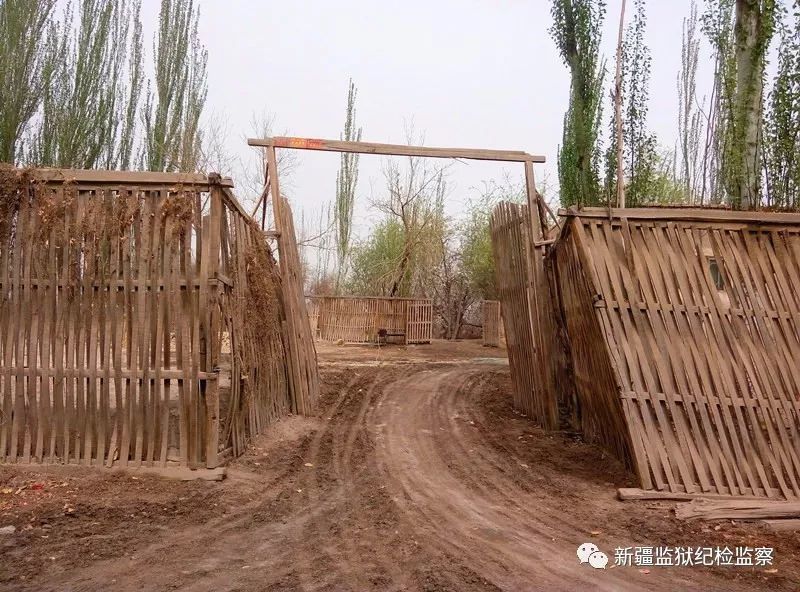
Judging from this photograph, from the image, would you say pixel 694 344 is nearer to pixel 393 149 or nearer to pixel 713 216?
pixel 713 216

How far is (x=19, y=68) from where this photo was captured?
1541 centimetres

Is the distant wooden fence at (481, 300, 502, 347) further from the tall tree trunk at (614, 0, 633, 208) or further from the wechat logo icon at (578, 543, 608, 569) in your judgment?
the wechat logo icon at (578, 543, 608, 569)

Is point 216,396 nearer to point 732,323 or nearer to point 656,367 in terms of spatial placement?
point 656,367

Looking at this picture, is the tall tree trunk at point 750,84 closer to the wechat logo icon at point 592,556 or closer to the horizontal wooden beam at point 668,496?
the horizontal wooden beam at point 668,496

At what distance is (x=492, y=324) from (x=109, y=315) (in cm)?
2086

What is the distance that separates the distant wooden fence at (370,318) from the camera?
23.9 meters

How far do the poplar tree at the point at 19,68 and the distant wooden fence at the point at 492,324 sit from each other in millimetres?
16830

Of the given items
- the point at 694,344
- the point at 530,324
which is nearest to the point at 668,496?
the point at 694,344

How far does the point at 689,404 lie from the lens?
5.95 metres

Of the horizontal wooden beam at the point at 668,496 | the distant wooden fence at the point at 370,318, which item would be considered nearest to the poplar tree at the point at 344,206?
the distant wooden fence at the point at 370,318

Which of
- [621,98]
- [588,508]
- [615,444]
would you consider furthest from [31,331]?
[621,98]

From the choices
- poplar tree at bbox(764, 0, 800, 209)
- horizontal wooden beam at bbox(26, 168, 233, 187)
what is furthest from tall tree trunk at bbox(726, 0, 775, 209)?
horizontal wooden beam at bbox(26, 168, 233, 187)

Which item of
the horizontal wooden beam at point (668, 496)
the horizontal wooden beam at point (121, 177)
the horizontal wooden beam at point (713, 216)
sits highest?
the horizontal wooden beam at point (121, 177)

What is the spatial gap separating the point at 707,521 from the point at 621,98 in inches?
412
